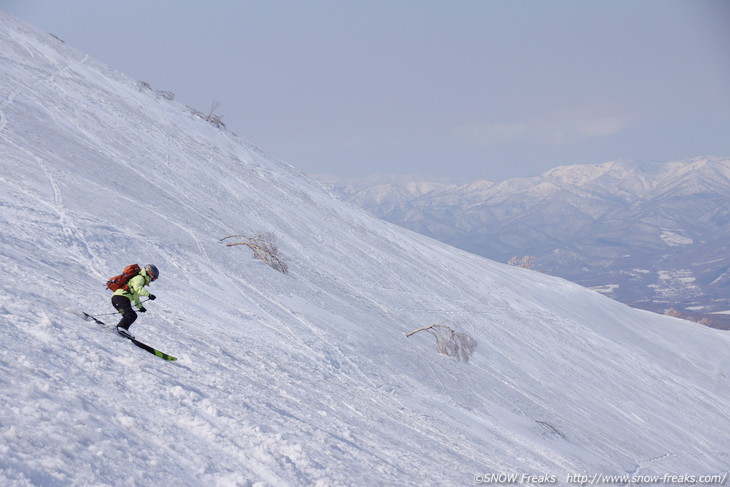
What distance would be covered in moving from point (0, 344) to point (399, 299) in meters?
16.7

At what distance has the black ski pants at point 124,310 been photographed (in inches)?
344

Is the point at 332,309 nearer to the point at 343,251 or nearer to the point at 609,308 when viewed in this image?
the point at 343,251

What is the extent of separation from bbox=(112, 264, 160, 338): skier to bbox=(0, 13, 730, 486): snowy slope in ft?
1.49

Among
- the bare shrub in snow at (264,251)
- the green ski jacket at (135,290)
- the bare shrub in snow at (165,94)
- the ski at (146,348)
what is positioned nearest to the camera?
the ski at (146,348)

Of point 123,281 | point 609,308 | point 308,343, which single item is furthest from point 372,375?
point 609,308

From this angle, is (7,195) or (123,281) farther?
(7,195)

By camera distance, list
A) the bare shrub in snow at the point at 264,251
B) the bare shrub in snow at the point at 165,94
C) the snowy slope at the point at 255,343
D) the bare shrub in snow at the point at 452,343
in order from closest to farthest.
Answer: the snowy slope at the point at 255,343, the bare shrub in snow at the point at 264,251, the bare shrub in snow at the point at 452,343, the bare shrub in snow at the point at 165,94

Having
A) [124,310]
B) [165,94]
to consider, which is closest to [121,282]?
[124,310]

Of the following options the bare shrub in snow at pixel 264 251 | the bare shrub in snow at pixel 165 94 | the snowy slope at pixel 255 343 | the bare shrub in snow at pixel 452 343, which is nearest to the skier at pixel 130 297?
the snowy slope at pixel 255 343

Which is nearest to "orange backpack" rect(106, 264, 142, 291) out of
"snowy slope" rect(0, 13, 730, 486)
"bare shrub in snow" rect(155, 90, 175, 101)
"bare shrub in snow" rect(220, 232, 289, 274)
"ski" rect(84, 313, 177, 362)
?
"ski" rect(84, 313, 177, 362)

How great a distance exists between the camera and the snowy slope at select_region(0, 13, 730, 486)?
652cm

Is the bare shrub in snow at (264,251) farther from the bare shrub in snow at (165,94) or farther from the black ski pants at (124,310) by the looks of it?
the bare shrub in snow at (165,94)

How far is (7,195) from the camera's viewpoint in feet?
43.1

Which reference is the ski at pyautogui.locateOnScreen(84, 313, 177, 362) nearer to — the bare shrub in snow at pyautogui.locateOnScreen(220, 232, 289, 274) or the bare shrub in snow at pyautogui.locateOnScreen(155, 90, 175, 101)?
the bare shrub in snow at pyautogui.locateOnScreen(220, 232, 289, 274)
